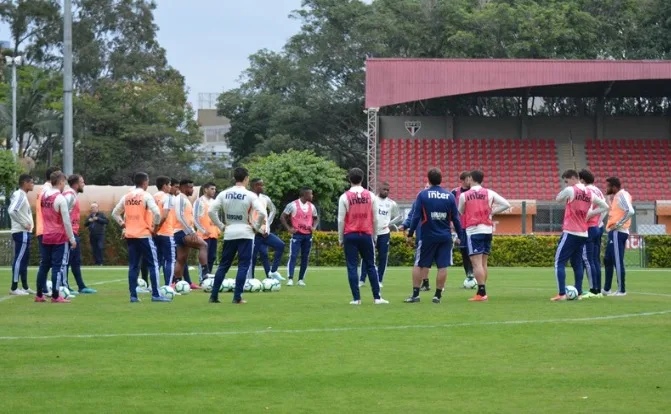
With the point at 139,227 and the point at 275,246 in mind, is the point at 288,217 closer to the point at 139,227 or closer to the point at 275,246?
the point at 275,246

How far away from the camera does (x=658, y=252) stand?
36.8 meters

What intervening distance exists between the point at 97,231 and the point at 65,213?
1881cm

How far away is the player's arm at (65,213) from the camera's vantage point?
18656mm

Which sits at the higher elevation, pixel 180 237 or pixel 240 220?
pixel 240 220

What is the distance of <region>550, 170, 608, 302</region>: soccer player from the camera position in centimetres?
1852

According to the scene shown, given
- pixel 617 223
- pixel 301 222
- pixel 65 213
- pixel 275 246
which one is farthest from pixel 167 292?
pixel 617 223

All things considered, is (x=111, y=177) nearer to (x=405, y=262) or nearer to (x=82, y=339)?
(x=405, y=262)

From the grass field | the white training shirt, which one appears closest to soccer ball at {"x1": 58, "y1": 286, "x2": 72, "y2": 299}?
the grass field

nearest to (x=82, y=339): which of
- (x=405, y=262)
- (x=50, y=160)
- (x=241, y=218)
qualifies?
(x=241, y=218)

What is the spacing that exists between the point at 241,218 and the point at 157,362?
266 inches

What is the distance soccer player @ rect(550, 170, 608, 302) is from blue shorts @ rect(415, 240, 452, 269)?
5.99ft

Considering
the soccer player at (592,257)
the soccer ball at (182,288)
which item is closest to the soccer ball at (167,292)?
the soccer ball at (182,288)

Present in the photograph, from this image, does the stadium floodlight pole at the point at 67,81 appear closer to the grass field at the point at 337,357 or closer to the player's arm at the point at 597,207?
the grass field at the point at 337,357

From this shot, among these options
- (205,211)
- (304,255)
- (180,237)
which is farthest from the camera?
(304,255)
